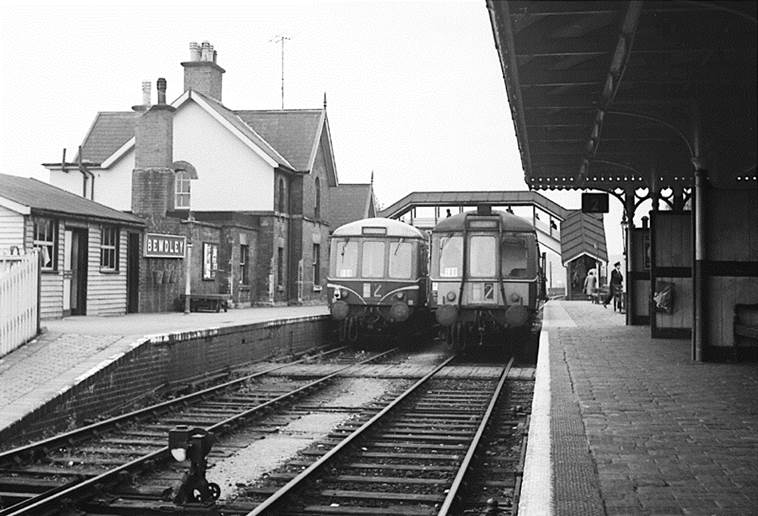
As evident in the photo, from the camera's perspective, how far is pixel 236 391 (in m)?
13.8

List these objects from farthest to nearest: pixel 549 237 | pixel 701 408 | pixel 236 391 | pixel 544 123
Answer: pixel 549 237 → pixel 236 391 → pixel 544 123 → pixel 701 408

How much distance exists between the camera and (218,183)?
31.4 metres

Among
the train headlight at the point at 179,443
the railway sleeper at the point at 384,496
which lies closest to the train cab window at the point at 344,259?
the railway sleeper at the point at 384,496

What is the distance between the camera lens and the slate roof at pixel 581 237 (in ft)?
127

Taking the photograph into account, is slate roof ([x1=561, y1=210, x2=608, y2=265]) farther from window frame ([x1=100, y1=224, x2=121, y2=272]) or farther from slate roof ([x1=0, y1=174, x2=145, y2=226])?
window frame ([x1=100, y1=224, x2=121, y2=272])

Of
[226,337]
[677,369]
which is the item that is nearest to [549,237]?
[226,337]

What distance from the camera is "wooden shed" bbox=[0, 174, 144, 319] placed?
17.2m

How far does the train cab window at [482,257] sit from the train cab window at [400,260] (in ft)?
9.16

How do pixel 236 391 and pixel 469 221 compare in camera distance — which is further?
pixel 469 221

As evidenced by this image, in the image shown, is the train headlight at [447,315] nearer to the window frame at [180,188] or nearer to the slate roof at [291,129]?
the slate roof at [291,129]

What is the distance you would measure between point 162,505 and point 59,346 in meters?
6.94

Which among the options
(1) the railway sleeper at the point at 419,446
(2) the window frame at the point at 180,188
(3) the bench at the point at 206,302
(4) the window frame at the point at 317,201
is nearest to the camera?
(1) the railway sleeper at the point at 419,446

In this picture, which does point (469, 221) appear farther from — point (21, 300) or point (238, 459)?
point (238, 459)

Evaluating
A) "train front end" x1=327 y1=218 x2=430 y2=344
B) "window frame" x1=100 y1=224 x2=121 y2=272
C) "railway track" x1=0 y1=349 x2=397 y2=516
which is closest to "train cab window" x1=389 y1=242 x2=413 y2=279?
"train front end" x1=327 y1=218 x2=430 y2=344
